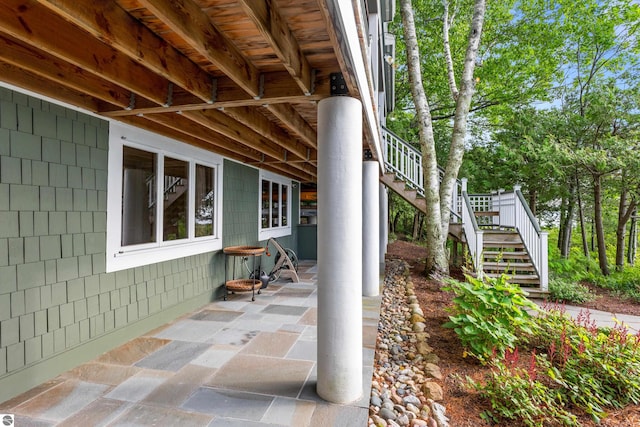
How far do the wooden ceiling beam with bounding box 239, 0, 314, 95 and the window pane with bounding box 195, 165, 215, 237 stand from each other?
3.07 meters

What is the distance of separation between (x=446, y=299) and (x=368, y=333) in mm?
2209

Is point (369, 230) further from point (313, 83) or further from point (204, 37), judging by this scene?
point (204, 37)

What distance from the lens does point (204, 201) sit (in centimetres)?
503

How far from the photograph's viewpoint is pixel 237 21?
1861mm

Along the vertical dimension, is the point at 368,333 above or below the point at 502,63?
below

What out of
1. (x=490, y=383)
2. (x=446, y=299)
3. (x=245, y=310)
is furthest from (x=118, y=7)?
(x=446, y=299)

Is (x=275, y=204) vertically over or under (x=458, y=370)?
over

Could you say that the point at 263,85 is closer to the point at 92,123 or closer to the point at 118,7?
the point at 118,7

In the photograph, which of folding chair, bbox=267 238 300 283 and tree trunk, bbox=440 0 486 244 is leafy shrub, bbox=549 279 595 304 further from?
folding chair, bbox=267 238 300 283

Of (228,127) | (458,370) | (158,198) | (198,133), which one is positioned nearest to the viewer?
(458,370)

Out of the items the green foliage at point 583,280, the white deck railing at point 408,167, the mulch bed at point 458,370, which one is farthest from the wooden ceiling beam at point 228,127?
the green foliage at point 583,280

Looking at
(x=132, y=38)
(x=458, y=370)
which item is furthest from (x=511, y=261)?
(x=132, y=38)

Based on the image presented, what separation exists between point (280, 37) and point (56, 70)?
1.69 m

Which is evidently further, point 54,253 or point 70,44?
point 54,253
